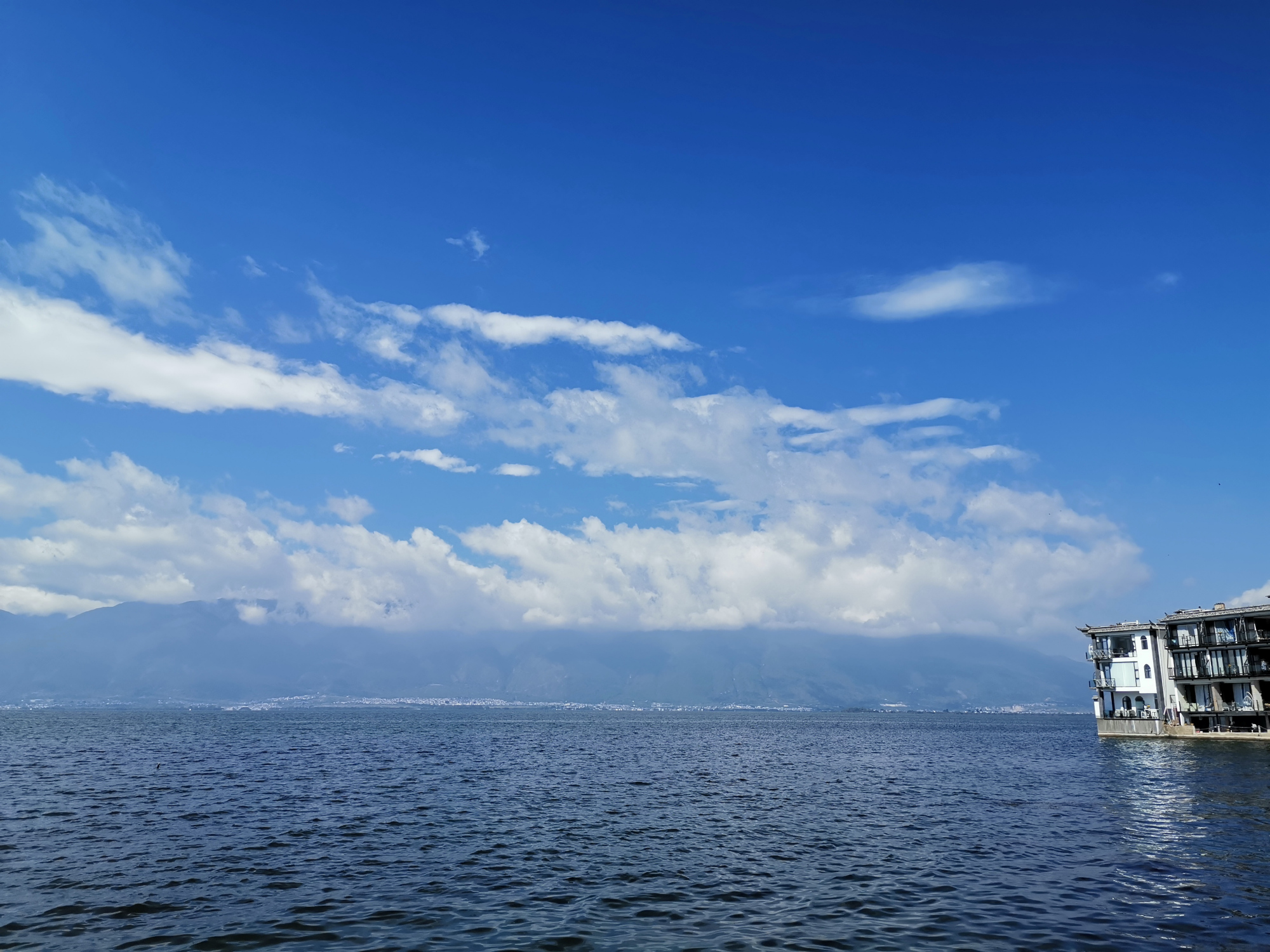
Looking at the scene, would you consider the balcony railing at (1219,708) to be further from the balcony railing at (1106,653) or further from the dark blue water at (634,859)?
the dark blue water at (634,859)

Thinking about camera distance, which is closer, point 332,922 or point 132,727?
point 332,922

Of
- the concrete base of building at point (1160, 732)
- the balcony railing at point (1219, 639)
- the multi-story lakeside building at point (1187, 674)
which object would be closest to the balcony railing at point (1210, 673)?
the multi-story lakeside building at point (1187, 674)

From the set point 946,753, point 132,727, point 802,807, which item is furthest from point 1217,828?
point 132,727

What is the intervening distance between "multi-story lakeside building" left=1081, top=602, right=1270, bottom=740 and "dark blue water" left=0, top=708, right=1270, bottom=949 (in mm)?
29505

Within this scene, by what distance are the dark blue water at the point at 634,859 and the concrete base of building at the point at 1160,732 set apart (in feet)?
97.0

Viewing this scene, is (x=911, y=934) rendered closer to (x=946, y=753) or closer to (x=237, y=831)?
(x=237, y=831)

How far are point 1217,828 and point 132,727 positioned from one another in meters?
221

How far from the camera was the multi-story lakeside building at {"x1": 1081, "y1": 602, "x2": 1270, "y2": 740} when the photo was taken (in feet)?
340

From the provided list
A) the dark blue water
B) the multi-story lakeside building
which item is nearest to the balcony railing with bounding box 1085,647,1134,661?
the multi-story lakeside building

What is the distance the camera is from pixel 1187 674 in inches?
4385

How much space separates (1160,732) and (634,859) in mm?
111651

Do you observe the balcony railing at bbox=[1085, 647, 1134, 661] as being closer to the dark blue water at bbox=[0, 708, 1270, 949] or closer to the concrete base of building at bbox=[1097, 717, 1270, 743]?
the concrete base of building at bbox=[1097, 717, 1270, 743]

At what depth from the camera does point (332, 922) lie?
85.3 feet

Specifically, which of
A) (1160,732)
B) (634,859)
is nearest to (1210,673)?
(1160,732)
